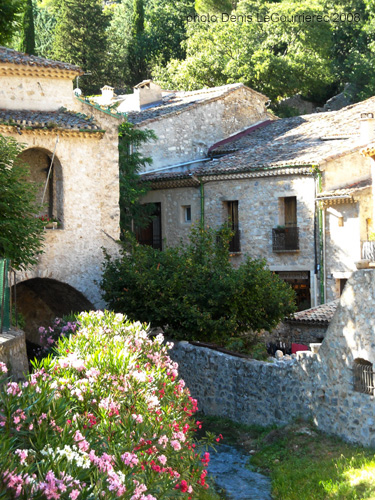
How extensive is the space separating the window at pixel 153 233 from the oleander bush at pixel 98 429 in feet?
59.4

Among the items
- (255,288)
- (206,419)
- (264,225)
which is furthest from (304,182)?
(206,419)

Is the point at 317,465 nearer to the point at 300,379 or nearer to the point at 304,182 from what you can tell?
the point at 300,379

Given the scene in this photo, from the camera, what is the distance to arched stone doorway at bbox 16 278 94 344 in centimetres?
2338

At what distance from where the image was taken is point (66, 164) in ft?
74.5

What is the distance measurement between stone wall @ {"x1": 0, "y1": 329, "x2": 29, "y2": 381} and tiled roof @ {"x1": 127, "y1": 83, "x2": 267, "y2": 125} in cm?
1756

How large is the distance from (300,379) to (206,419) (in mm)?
3351

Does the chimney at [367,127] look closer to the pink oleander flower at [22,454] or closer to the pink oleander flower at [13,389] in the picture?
the pink oleander flower at [13,389]

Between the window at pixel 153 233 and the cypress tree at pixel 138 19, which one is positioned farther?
the cypress tree at pixel 138 19

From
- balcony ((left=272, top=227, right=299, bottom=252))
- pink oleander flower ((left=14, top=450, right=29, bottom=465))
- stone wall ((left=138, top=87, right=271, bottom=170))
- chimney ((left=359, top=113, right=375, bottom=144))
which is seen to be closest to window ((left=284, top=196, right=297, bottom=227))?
balcony ((left=272, top=227, right=299, bottom=252))

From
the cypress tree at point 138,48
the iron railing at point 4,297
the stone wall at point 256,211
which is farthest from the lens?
the cypress tree at point 138,48

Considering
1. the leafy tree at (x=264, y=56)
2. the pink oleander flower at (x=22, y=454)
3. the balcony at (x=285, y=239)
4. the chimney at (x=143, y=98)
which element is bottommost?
the pink oleander flower at (x=22, y=454)

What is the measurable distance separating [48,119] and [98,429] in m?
14.3

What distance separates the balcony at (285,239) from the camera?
27844 mm

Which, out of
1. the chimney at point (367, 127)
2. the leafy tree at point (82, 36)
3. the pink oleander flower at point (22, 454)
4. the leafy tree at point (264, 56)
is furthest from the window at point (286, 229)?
the leafy tree at point (82, 36)
